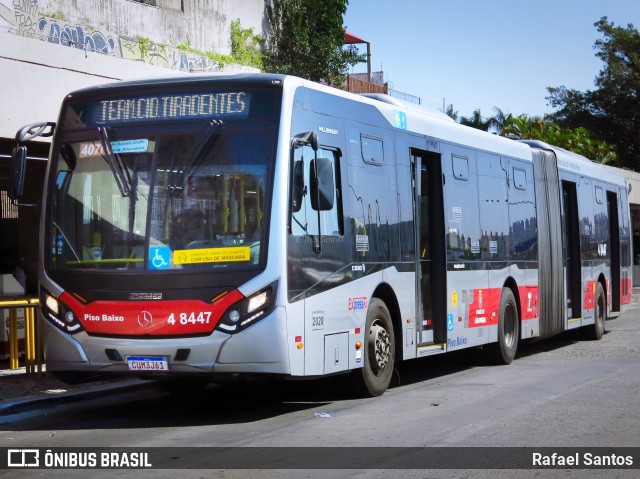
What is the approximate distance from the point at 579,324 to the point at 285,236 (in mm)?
11481

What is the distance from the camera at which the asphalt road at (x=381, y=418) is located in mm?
9180

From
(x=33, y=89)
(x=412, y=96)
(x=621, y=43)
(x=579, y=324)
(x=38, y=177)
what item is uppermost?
(x=621, y=43)

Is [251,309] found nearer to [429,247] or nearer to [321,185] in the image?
[321,185]

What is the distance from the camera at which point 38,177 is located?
17516 mm

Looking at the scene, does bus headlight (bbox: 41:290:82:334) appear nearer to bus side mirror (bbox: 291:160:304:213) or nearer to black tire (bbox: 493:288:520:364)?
bus side mirror (bbox: 291:160:304:213)

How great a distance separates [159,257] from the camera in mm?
10547

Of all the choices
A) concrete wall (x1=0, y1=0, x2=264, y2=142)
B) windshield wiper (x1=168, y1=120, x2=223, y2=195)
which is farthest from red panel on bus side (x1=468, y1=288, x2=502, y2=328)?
concrete wall (x1=0, y1=0, x2=264, y2=142)

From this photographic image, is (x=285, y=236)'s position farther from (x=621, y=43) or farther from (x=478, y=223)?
(x=621, y=43)

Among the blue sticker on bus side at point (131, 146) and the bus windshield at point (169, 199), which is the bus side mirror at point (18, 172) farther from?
the blue sticker on bus side at point (131, 146)

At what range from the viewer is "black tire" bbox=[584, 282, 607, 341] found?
21.4m

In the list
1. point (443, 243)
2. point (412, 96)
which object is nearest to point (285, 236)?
point (443, 243)

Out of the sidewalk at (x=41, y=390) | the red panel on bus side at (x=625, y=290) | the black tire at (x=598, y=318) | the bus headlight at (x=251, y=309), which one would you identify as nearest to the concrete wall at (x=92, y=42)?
the sidewalk at (x=41, y=390)

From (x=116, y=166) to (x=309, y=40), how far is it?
91.9ft

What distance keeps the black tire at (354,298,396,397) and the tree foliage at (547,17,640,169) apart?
54012 mm
